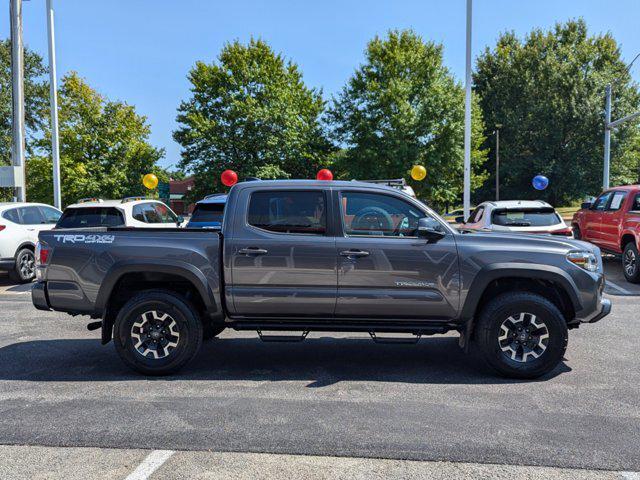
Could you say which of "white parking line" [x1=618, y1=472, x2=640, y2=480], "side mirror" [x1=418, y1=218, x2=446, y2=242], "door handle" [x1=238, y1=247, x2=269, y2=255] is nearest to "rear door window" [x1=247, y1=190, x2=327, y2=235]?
"door handle" [x1=238, y1=247, x2=269, y2=255]

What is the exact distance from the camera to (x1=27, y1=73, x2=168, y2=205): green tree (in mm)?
33906

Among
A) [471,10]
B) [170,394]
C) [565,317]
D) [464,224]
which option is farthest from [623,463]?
[471,10]

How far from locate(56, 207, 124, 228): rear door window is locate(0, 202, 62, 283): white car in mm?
1025

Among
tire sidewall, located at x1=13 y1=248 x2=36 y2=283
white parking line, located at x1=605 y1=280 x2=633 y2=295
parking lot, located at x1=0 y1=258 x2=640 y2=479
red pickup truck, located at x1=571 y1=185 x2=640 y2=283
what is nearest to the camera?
parking lot, located at x1=0 y1=258 x2=640 y2=479

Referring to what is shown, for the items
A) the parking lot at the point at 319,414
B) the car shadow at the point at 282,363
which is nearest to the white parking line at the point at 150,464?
the parking lot at the point at 319,414

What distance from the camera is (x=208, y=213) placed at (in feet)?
35.4

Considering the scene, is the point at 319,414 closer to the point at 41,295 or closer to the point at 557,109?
the point at 41,295

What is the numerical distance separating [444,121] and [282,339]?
30741 millimetres

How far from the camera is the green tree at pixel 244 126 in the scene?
3500 cm

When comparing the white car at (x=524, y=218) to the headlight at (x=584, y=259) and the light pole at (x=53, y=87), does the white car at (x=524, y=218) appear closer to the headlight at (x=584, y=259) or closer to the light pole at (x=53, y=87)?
the headlight at (x=584, y=259)

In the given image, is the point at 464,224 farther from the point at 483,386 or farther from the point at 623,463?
the point at 623,463

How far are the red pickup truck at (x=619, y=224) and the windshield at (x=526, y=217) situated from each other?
7.21ft

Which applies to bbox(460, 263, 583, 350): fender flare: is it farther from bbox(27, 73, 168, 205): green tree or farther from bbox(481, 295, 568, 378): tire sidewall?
bbox(27, 73, 168, 205): green tree

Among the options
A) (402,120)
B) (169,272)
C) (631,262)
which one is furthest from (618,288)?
(402,120)
